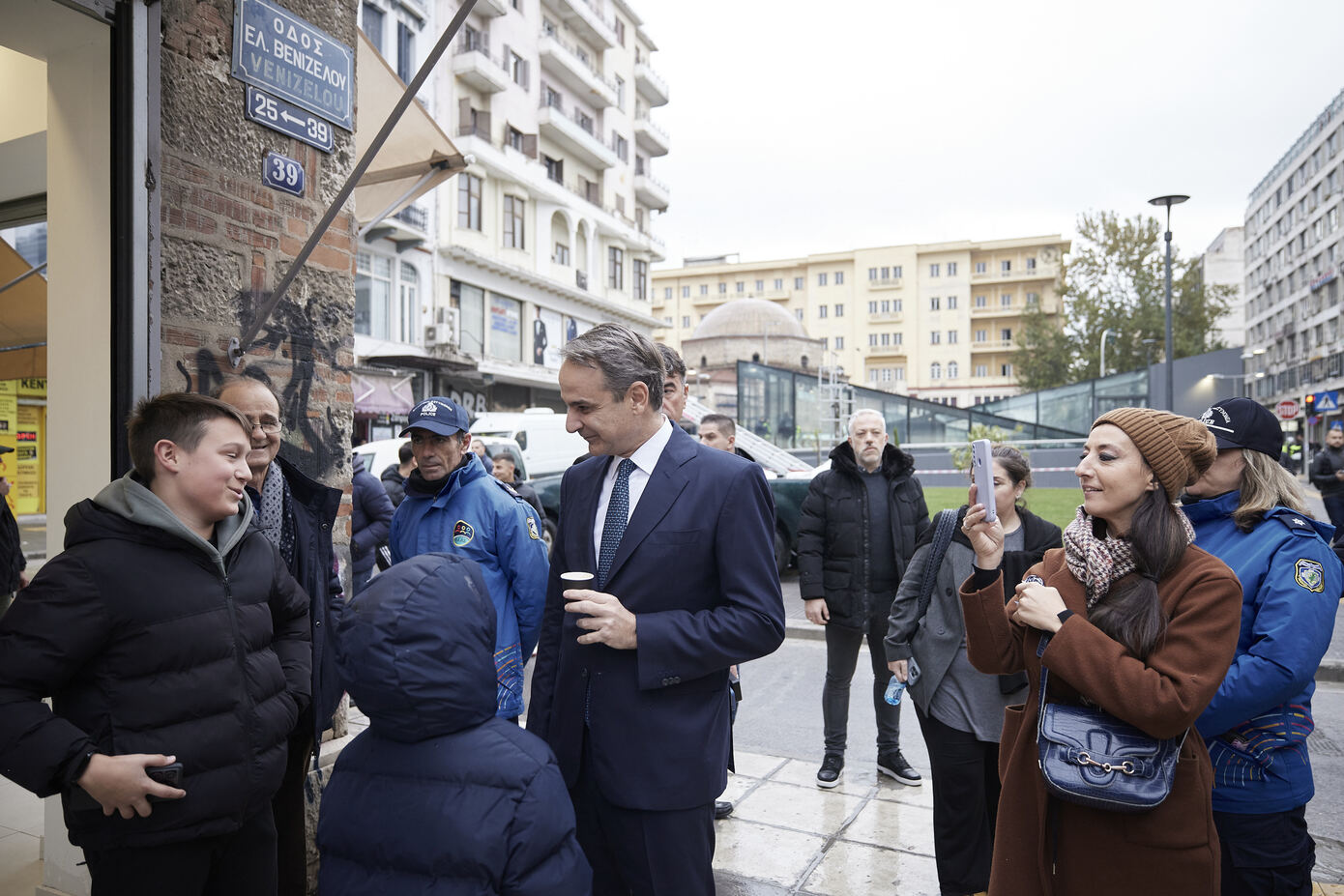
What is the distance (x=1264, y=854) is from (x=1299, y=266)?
78.5m

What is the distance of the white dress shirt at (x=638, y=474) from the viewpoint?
246 cm

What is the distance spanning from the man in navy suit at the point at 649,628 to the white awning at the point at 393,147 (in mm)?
2814

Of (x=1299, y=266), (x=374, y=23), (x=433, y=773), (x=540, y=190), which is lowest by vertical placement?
(x=433, y=773)

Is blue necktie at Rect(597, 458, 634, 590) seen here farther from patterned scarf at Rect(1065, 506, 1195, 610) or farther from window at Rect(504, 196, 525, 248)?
window at Rect(504, 196, 525, 248)

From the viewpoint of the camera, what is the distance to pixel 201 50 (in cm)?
328

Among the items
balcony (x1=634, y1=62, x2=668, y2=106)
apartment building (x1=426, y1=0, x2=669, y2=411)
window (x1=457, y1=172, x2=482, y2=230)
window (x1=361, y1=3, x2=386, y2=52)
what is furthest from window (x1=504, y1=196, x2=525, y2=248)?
balcony (x1=634, y1=62, x2=668, y2=106)

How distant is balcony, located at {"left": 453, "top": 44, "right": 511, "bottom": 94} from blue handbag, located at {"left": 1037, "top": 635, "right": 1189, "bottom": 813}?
100ft

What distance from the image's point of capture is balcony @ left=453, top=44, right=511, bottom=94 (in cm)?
2838

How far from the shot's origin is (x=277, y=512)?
3.07m

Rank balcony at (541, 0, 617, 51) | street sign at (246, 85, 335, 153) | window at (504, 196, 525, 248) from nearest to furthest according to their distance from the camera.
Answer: street sign at (246, 85, 335, 153) < window at (504, 196, 525, 248) < balcony at (541, 0, 617, 51)

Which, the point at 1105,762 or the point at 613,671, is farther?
the point at 613,671

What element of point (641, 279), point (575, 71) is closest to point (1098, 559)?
point (575, 71)

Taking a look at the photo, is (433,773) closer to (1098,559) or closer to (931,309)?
(1098,559)

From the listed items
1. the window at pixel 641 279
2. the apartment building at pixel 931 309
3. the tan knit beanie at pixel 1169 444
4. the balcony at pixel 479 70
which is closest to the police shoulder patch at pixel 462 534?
the tan knit beanie at pixel 1169 444
